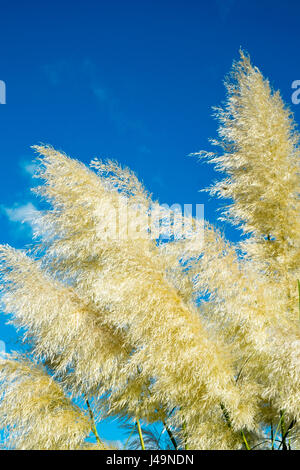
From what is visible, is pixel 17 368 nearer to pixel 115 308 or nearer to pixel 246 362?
pixel 115 308

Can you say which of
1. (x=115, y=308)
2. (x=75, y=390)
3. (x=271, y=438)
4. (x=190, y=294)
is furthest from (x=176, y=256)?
(x=271, y=438)

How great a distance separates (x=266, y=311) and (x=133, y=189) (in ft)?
4.15

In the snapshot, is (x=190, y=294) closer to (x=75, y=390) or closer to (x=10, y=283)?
(x=75, y=390)

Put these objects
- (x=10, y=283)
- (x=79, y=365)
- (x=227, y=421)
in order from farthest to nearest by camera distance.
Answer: (x=10, y=283)
(x=79, y=365)
(x=227, y=421)

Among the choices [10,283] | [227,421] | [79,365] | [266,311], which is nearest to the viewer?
[266,311]

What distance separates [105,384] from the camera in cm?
291

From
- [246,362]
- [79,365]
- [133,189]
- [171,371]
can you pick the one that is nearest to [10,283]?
[79,365]

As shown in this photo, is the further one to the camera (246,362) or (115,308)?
(115,308)

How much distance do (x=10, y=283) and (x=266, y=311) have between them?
1.72 metres

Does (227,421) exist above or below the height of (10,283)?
below

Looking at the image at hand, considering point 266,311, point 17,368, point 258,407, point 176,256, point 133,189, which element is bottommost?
point 258,407

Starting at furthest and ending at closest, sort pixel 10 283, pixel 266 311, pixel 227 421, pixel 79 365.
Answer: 1. pixel 10 283
2. pixel 79 365
3. pixel 227 421
4. pixel 266 311

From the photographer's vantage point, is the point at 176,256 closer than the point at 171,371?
No

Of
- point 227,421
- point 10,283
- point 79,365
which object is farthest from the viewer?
point 10,283
